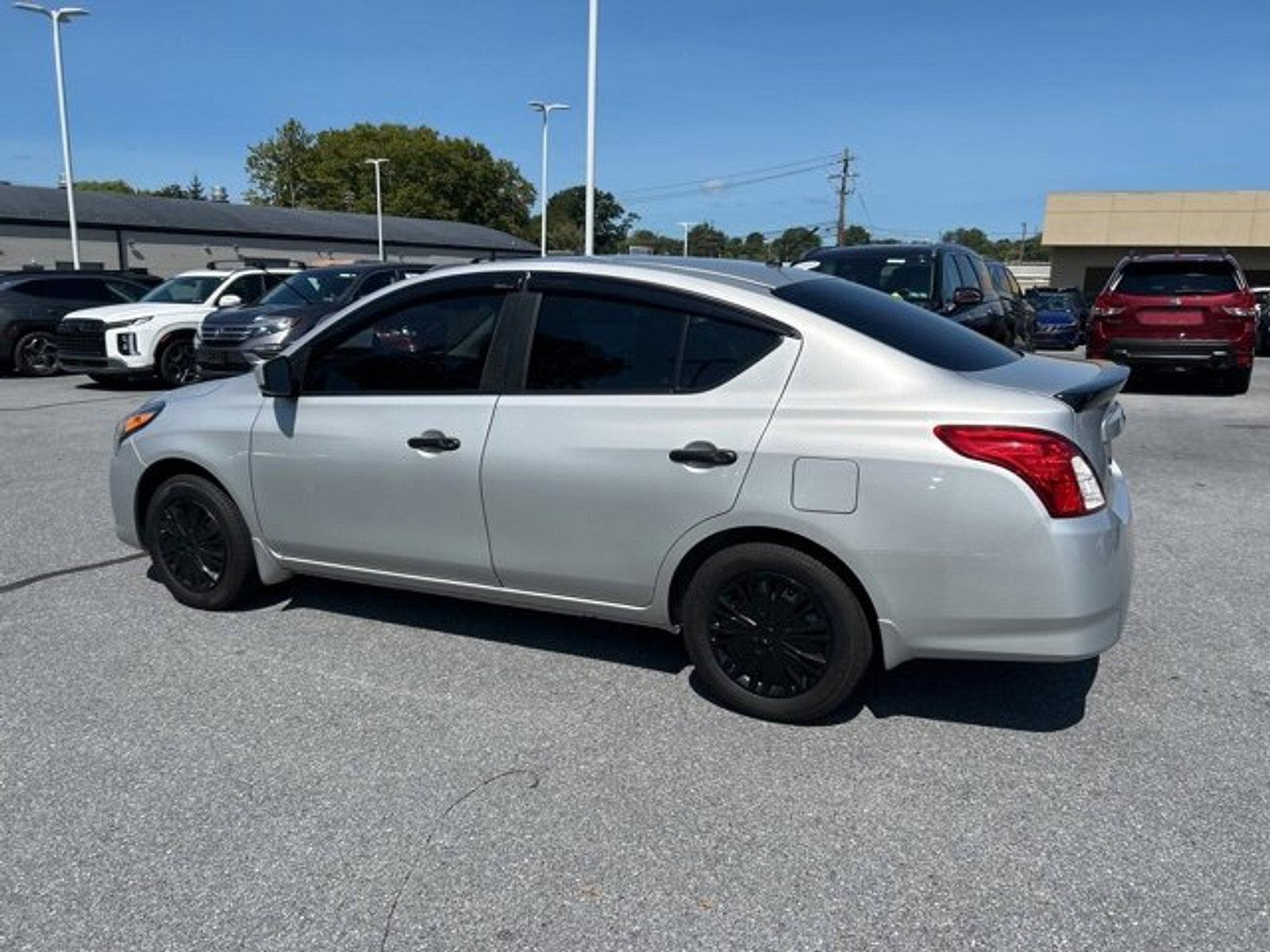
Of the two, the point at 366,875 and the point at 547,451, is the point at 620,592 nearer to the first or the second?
the point at 547,451

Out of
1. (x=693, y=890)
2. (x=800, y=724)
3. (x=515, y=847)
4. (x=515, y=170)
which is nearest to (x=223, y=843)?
(x=515, y=847)

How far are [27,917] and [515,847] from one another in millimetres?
1255

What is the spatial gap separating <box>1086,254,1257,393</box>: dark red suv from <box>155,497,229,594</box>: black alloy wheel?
36.8 feet

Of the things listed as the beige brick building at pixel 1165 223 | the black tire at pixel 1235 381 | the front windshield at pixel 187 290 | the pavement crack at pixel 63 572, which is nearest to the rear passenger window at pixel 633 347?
the pavement crack at pixel 63 572

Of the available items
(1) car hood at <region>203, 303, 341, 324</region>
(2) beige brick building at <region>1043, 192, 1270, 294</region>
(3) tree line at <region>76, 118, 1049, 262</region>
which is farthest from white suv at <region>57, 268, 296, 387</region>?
(3) tree line at <region>76, 118, 1049, 262</region>

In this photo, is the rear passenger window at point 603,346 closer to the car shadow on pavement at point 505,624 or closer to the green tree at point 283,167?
the car shadow on pavement at point 505,624

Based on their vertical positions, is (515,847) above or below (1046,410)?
below

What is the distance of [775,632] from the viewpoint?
353 cm

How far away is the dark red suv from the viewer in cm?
1245

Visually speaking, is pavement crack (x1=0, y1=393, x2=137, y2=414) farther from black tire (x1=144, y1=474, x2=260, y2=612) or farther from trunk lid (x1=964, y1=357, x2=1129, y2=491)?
trunk lid (x1=964, y1=357, x2=1129, y2=491)

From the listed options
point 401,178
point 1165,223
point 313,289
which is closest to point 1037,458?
point 313,289

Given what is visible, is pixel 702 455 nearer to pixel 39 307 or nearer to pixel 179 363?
pixel 179 363

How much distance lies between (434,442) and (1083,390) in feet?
7.88

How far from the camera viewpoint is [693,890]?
267 cm
